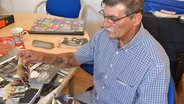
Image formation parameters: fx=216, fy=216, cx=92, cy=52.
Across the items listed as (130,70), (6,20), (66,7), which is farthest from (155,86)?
(66,7)

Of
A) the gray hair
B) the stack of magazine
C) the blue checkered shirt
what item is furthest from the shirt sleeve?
the stack of magazine

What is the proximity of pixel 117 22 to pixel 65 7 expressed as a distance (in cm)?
149

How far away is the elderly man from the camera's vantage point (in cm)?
102

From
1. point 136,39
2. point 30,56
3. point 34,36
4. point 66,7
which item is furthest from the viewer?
point 66,7

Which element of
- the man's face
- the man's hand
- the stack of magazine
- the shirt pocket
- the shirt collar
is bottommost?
the shirt pocket

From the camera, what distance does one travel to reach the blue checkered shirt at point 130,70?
1015mm

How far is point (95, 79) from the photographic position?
139 cm

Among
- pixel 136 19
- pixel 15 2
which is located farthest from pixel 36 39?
pixel 15 2

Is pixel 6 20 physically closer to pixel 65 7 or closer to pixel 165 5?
pixel 65 7

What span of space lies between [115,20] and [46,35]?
2.51 ft

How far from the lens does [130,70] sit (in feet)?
3.70

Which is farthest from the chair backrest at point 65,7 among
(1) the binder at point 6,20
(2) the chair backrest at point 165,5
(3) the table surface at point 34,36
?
(2) the chair backrest at point 165,5

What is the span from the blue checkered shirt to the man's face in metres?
0.06

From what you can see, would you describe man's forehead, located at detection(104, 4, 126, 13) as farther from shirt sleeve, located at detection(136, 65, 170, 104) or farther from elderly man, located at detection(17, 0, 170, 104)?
shirt sleeve, located at detection(136, 65, 170, 104)
